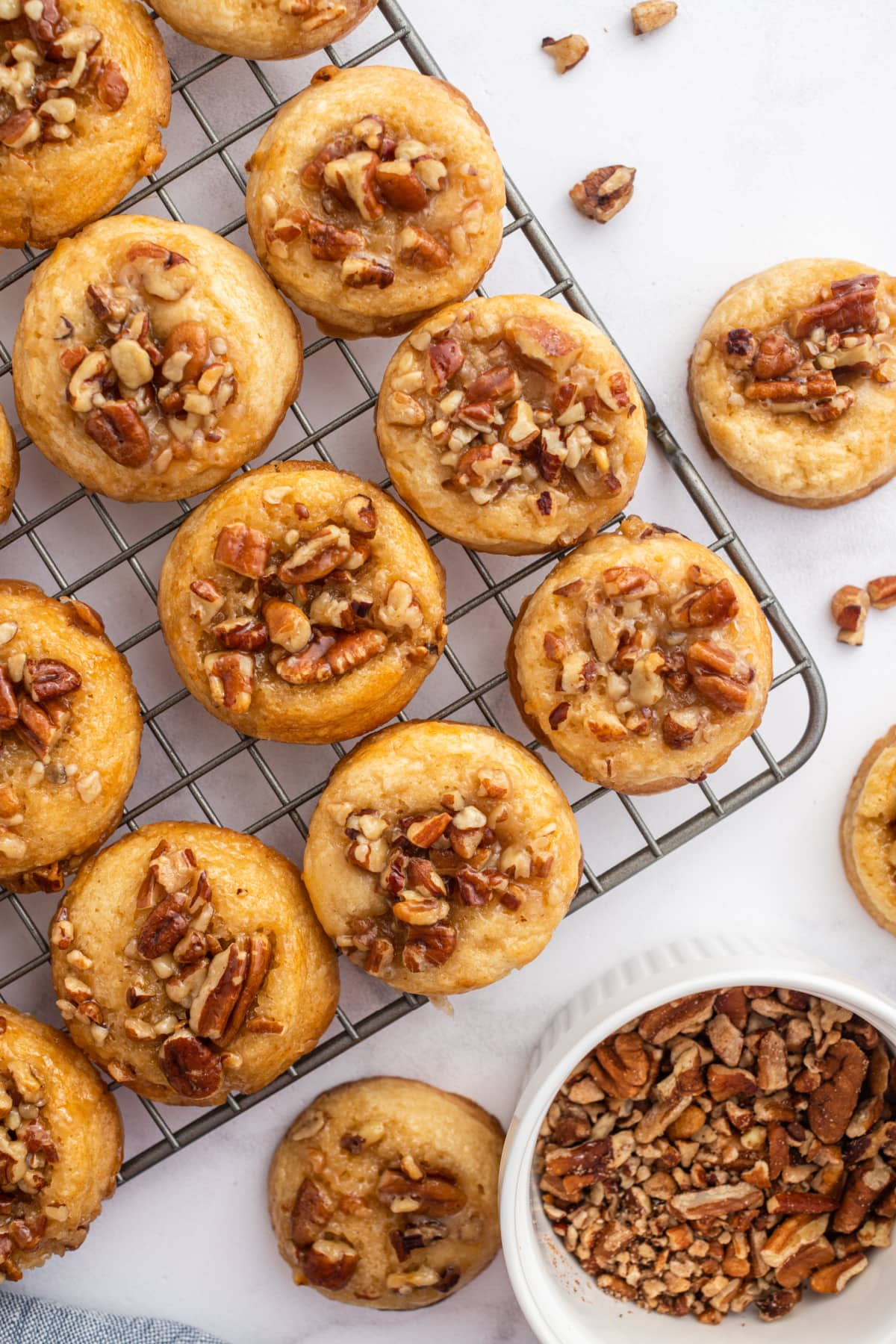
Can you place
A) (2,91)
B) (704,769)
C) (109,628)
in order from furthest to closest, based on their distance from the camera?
(109,628) < (704,769) < (2,91)

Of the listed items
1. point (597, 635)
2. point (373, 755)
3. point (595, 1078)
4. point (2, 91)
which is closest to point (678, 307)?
point (597, 635)

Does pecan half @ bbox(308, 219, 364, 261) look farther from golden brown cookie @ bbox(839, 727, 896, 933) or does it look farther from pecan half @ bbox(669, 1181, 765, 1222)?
pecan half @ bbox(669, 1181, 765, 1222)

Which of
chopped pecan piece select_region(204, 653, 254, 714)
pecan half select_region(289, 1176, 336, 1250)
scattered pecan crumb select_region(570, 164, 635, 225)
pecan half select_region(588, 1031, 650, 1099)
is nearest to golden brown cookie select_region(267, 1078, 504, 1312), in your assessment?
pecan half select_region(289, 1176, 336, 1250)

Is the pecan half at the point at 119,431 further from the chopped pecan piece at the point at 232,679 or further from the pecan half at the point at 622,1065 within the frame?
the pecan half at the point at 622,1065

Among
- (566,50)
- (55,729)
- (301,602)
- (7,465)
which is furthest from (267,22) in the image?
(55,729)

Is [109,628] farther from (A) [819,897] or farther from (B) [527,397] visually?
(A) [819,897]
